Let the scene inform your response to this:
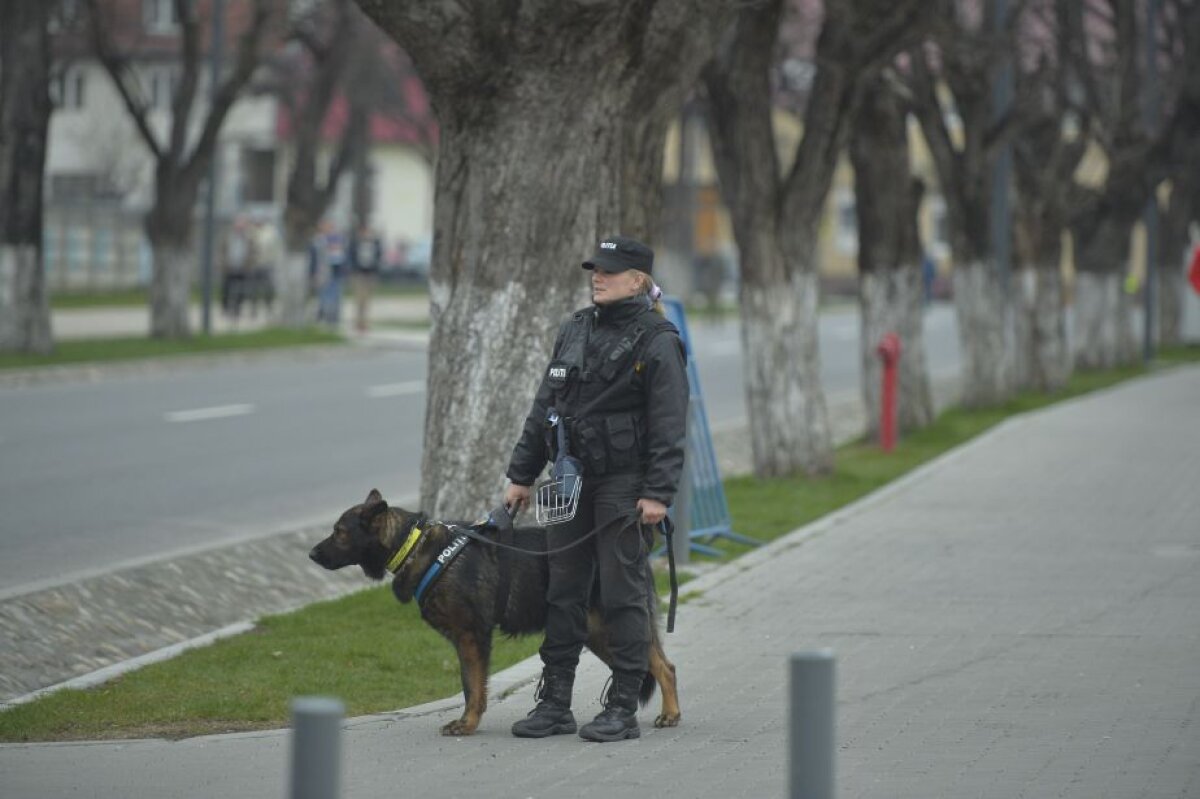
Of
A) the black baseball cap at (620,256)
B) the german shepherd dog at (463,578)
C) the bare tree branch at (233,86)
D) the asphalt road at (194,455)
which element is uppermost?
the bare tree branch at (233,86)

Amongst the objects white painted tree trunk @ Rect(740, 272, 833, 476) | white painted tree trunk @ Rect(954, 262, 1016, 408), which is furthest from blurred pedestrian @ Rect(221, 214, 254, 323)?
white painted tree trunk @ Rect(740, 272, 833, 476)

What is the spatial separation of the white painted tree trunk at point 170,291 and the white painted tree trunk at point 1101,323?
44.2ft

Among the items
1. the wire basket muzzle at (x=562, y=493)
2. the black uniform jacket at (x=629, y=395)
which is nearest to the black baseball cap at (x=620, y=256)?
the black uniform jacket at (x=629, y=395)

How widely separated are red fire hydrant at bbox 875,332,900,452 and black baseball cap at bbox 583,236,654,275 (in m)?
11.6

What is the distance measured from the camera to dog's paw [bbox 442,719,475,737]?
7816 millimetres

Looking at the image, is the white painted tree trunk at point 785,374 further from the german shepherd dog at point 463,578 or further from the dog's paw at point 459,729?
the dog's paw at point 459,729

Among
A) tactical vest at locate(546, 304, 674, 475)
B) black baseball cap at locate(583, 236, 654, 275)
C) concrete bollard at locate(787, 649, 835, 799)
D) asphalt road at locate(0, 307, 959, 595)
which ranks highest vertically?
black baseball cap at locate(583, 236, 654, 275)

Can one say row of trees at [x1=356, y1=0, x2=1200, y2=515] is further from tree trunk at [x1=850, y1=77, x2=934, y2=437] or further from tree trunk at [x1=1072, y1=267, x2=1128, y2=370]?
tree trunk at [x1=1072, y1=267, x2=1128, y2=370]

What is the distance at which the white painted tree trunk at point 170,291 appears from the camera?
101ft

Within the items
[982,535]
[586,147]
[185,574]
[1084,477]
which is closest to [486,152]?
[586,147]

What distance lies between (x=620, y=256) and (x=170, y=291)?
943 inches

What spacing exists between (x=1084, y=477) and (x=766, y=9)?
14.7ft

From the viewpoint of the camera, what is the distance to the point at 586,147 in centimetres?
1081

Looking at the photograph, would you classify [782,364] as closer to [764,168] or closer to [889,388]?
[764,168]
